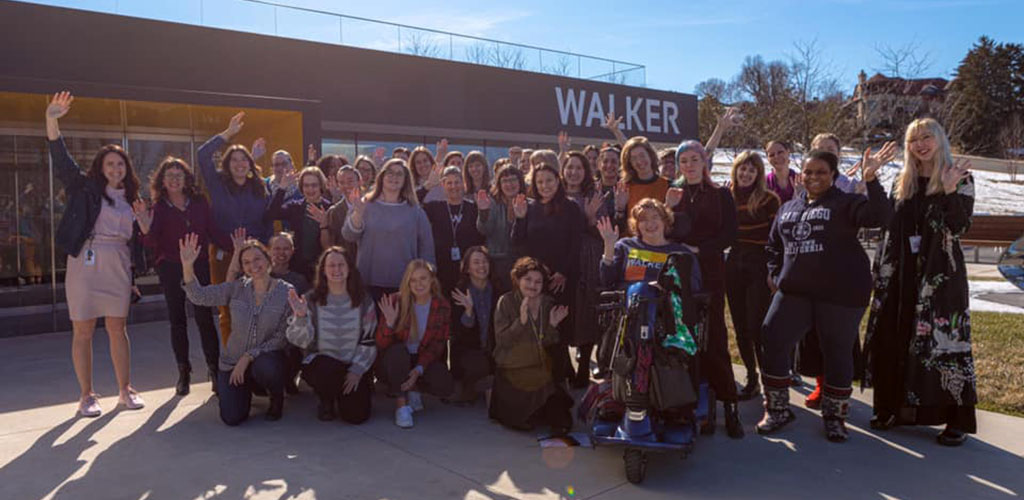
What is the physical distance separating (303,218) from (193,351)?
2162 millimetres

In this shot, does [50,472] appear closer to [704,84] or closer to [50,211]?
[50,211]

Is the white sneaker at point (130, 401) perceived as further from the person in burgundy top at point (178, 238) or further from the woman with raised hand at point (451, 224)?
the woman with raised hand at point (451, 224)

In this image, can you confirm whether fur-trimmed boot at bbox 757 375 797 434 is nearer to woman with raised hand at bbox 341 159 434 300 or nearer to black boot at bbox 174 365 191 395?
woman with raised hand at bbox 341 159 434 300

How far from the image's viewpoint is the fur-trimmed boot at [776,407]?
14.7 ft

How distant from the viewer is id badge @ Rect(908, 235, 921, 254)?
437 cm

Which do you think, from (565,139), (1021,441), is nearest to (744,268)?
(1021,441)

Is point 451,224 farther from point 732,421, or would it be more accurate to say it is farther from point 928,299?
point 928,299

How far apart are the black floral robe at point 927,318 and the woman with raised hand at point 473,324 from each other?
2602 millimetres

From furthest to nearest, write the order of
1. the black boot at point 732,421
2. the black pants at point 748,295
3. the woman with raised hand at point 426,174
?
the woman with raised hand at point 426,174 < the black pants at point 748,295 < the black boot at point 732,421

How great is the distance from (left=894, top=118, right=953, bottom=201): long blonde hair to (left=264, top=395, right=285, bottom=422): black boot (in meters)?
4.20

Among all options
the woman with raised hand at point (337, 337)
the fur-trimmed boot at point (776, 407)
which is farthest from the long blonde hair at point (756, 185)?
the woman with raised hand at point (337, 337)

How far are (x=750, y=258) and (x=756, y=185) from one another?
546 mm

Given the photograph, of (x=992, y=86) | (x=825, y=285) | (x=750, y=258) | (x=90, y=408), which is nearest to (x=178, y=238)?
(x=90, y=408)

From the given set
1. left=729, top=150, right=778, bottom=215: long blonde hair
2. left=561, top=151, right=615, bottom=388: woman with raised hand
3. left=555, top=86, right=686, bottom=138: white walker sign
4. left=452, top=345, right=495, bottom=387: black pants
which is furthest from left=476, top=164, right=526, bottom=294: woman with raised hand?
left=555, top=86, right=686, bottom=138: white walker sign
